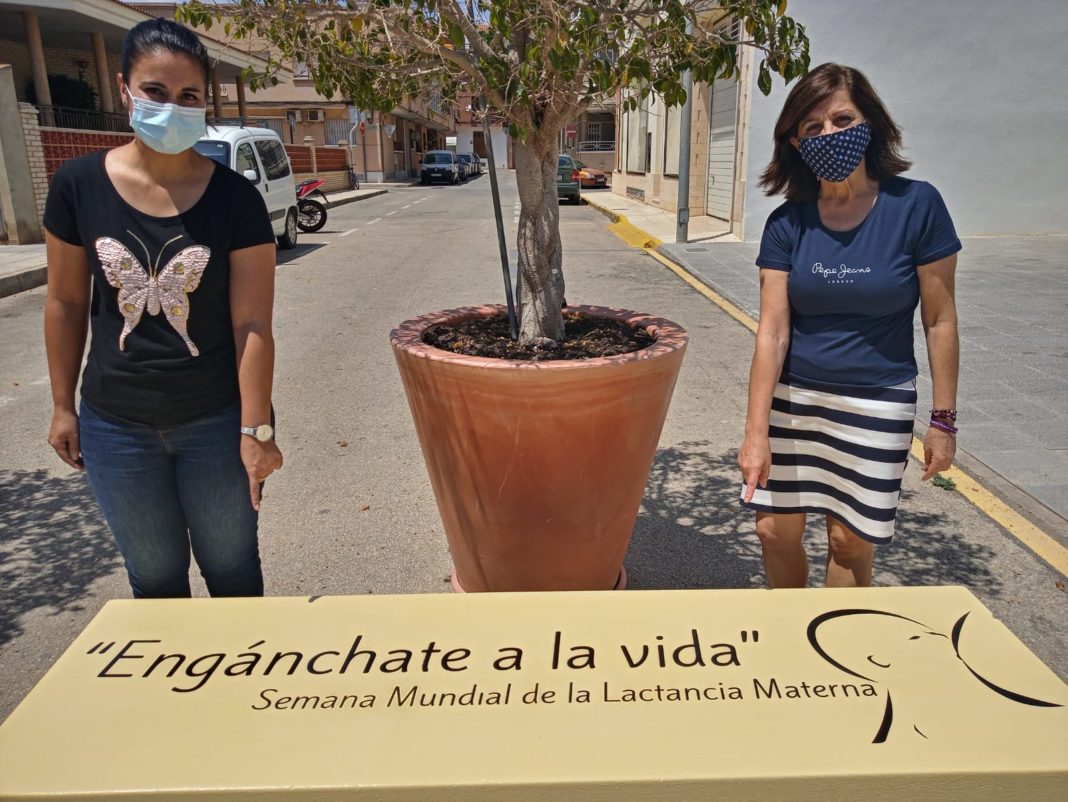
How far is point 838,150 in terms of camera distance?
2170mm

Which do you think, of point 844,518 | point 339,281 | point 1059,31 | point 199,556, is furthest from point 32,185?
point 1059,31

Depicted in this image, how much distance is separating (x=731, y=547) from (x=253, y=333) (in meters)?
2.34

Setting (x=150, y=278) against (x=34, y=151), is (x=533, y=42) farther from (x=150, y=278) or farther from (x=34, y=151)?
(x=34, y=151)

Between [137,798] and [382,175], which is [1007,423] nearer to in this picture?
[137,798]

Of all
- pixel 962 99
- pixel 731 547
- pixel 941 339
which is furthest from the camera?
pixel 962 99

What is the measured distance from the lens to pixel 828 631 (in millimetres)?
1794

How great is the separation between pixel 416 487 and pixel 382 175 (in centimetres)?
3971

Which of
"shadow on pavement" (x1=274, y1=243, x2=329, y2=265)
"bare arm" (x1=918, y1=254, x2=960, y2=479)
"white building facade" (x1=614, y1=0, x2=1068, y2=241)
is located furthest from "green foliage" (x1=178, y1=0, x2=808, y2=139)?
"white building facade" (x1=614, y1=0, x2=1068, y2=241)

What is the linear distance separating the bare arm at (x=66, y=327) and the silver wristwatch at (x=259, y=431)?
0.42 m

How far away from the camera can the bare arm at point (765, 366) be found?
2352 mm

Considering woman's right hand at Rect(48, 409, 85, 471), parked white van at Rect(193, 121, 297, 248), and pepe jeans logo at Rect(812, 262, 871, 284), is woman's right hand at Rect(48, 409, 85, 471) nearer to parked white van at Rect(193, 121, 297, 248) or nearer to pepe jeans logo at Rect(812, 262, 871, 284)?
pepe jeans logo at Rect(812, 262, 871, 284)

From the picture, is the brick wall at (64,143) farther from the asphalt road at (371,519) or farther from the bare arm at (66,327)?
the bare arm at (66,327)

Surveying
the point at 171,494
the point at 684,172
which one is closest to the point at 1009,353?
the point at 171,494

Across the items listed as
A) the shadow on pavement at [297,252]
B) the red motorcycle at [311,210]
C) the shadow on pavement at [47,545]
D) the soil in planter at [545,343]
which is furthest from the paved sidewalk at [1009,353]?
the red motorcycle at [311,210]
